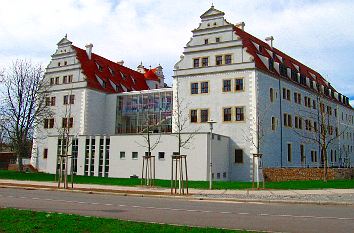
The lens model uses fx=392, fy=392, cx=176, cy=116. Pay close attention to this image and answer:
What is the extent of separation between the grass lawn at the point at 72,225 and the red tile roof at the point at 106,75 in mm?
42726

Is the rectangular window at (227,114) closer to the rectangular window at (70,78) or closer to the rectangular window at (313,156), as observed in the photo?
the rectangular window at (313,156)

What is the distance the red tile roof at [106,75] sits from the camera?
54625mm

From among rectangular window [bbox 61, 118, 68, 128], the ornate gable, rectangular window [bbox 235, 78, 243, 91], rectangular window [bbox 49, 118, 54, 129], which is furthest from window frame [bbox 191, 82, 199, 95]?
rectangular window [bbox 49, 118, 54, 129]

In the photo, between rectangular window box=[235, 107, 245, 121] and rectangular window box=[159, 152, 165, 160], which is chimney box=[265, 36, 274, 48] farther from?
rectangular window box=[159, 152, 165, 160]

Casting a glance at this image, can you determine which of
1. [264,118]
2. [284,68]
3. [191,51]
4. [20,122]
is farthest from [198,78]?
[20,122]

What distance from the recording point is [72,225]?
10.1 m

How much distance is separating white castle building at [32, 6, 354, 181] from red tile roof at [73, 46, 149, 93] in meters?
0.22

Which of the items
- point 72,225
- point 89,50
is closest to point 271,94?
point 89,50

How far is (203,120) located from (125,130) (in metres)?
14.5

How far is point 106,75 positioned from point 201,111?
20583 millimetres

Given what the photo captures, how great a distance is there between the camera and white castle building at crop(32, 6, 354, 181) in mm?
41094

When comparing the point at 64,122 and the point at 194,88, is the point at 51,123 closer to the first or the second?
the point at 64,122

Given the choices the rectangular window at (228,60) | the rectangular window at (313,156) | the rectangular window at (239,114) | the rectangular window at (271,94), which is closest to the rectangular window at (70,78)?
the rectangular window at (228,60)

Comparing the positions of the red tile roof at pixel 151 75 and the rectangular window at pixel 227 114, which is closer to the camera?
the rectangular window at pixel 227 114
